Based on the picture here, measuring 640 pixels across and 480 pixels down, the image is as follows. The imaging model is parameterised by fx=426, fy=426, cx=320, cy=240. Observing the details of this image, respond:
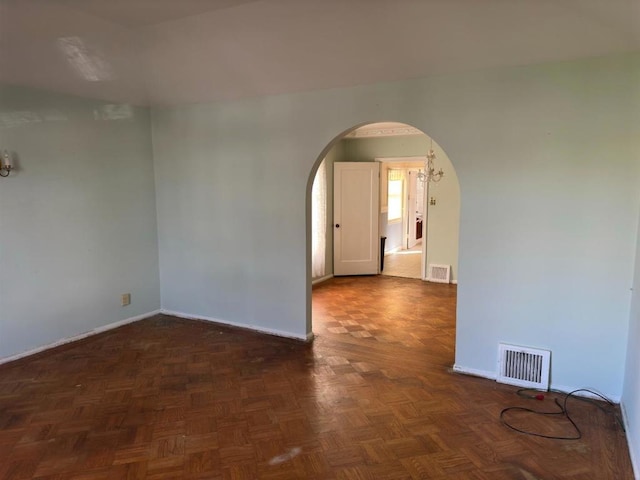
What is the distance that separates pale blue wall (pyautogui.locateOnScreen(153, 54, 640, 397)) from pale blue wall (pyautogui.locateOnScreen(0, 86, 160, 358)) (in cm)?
124

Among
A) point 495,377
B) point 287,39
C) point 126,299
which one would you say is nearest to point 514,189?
point 495,377

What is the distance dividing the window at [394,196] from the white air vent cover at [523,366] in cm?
625

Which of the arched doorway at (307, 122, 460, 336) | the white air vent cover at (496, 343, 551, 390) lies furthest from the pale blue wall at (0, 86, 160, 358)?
the white air vent cover at (496, 343, 551, 390)

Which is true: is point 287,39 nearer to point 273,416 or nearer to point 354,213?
point 273,416

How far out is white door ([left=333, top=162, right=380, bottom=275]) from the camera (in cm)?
709

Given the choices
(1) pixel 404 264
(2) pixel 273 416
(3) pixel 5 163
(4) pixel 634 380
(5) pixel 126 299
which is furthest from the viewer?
(1) pixel 404 264

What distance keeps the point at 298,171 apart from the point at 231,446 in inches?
94.8

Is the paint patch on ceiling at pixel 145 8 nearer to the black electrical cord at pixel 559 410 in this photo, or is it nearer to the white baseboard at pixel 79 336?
the white baseboard at pixel 79 336

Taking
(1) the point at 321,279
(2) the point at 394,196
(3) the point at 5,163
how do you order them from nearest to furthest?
(3) the point at 5,163 < (1) the point at 321,279 < (2) the point at 394,196

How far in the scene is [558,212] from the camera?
3016 mm

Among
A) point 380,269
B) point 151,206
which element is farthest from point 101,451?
point 380,269

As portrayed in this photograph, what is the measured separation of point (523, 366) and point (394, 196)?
6951mm

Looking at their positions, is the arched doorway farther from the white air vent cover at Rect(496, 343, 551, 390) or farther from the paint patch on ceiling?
the paint patch on ceiling

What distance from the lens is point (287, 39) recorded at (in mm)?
3152
